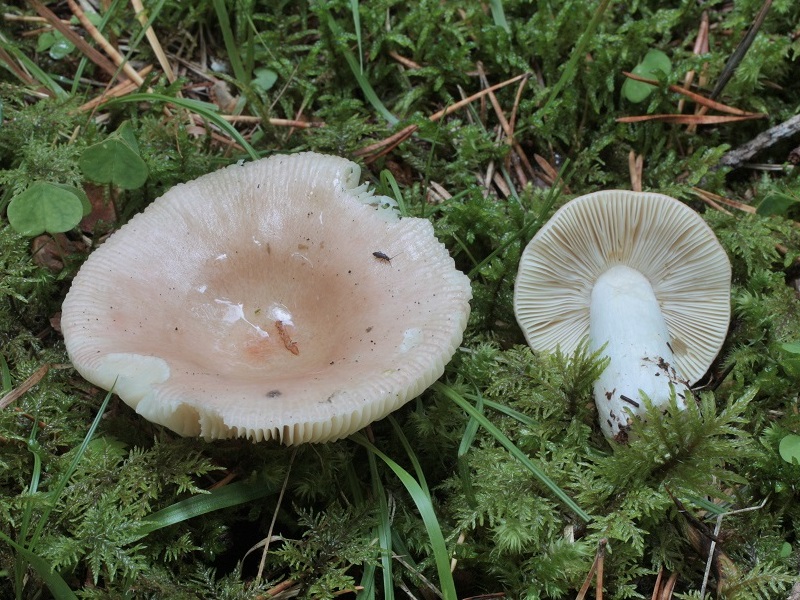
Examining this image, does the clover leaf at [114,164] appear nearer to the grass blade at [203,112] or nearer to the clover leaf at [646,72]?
the grass blade at [203,112]

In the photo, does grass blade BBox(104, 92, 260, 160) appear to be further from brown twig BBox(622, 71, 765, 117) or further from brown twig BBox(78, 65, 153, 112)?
brown twig BBox(622, 71, 765, 117)

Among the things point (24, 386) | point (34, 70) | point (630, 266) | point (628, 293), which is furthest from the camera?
A: point (34, 70)

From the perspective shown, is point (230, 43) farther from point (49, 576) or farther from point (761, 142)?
point (761, 142)

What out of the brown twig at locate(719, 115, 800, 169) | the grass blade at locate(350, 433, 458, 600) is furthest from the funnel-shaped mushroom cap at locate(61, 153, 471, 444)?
the brown twig at locate(719, 115, 800, 169)

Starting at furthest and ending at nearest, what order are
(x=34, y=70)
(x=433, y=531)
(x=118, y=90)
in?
(x=118, y=90) → (x=34, y=70) → (x=433, y=531)

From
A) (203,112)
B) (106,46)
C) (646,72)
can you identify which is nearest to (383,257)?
(203,112)

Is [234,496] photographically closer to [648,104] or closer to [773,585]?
[773,585]

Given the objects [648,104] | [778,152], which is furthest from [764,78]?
[648,104]
